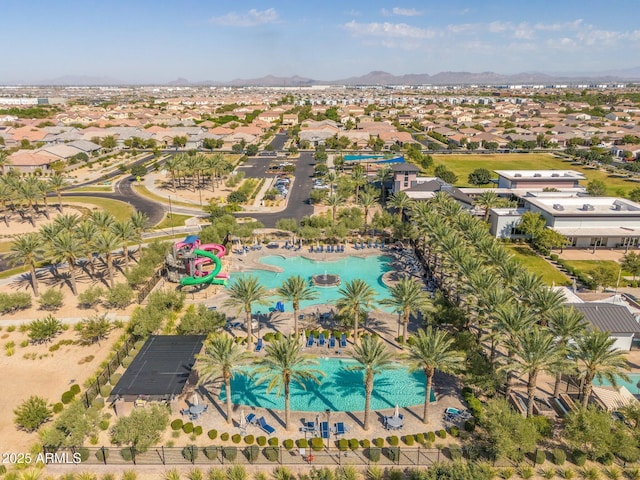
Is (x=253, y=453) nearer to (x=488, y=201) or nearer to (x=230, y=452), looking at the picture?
(x=230, y=452)

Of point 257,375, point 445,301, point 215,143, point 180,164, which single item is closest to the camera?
point 257,375

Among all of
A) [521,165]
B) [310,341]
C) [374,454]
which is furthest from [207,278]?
[521,165]

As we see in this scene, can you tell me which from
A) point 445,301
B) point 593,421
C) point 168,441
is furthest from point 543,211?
point 168,441

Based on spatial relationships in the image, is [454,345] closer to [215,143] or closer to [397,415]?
[397,415]

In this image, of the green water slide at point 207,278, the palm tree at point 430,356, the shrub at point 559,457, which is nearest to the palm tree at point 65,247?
the green water slide at point 207,278

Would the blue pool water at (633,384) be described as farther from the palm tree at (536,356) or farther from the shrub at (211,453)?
the shrub at (211,453)
